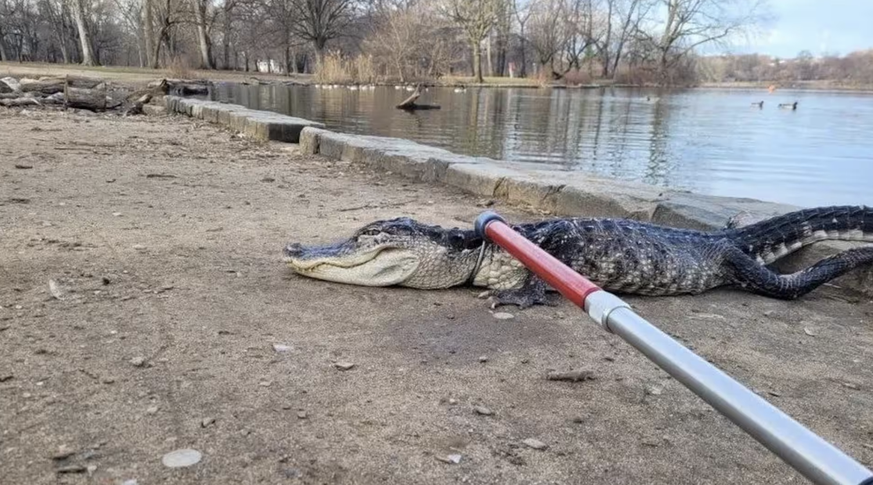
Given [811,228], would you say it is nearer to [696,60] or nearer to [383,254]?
[383,254]

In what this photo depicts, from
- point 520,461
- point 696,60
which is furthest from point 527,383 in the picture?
point 696,60

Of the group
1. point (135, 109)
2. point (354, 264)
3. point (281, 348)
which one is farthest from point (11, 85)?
point (281, 348)

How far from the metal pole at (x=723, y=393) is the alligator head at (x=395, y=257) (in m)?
1.76

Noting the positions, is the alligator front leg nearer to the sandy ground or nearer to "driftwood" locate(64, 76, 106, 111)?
the sandy ground

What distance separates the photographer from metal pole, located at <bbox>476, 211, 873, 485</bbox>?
1065 millimetres

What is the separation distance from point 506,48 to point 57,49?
52.0 metres

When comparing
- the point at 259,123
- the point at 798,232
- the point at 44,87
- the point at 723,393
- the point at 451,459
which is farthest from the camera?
the point at 44,87

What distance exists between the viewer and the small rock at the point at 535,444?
207cm

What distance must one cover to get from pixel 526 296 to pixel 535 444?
153 centimetres

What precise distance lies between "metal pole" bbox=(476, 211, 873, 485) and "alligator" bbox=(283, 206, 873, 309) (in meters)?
1.78

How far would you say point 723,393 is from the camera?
49.5 inches

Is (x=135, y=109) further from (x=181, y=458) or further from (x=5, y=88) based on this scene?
(x=181, y=458)

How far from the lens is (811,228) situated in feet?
13.9

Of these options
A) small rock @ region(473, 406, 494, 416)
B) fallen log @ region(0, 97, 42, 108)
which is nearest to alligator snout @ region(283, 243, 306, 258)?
small rock @ region(473, 406, 494, 416)
